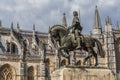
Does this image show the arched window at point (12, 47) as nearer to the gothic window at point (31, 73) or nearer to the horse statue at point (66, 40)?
the gothic window at point (31, 73)

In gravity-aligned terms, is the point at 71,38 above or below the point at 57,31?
below

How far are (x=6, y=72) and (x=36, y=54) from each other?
21.5ft

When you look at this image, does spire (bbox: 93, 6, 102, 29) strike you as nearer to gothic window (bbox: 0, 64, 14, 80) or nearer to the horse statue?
gothic window (bbox: 0, 64, 14, 80)

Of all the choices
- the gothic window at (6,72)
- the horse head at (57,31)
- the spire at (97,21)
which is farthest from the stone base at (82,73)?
the spire at (97,21)

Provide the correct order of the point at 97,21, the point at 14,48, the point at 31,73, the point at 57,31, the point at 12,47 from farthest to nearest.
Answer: the point at 97,21 < the point at 14,48 < the point at 12,47 < the point at 31,73 < the point at 57,31

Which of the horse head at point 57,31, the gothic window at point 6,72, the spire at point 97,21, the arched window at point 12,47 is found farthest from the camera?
the spire at point 97,21

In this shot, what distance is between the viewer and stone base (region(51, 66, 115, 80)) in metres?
17.4

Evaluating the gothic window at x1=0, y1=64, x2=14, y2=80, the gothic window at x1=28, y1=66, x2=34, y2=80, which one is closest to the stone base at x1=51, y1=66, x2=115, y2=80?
the gothic window at x1=0, y1=64, x2=14, y2=80

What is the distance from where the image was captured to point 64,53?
1875cm

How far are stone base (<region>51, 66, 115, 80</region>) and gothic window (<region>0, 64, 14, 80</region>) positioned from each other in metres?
36.4

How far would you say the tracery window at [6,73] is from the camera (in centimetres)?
5338

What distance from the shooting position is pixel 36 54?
187 ft

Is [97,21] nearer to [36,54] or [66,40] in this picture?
[36,54]

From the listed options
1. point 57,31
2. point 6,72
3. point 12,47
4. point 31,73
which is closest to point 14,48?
point 12,47
